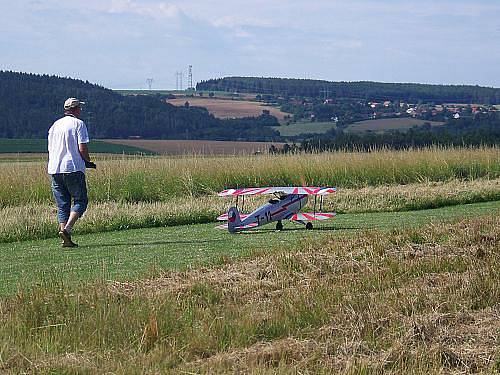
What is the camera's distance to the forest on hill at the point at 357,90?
9462cm

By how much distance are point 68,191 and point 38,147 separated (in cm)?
4640

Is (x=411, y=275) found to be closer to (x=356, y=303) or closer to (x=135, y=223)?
(x=356, y=303)

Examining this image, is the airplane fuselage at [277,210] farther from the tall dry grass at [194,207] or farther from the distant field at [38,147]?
the distant field at [38,147]

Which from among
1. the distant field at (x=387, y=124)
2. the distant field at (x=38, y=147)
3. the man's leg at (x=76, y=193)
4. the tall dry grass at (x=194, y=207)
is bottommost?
the distant field at (x=38, y=147)

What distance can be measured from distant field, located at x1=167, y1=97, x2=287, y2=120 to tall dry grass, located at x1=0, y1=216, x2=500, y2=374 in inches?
2633

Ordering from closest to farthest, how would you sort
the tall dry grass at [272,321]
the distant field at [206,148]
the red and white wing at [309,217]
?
the tall dry grass at [272,321]
the red and white wing at [309,217]
the distant field at [206,148]

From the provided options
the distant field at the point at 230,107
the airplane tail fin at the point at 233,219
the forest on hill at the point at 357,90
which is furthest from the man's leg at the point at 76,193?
Answer: the forest on hill at the point at 357,90

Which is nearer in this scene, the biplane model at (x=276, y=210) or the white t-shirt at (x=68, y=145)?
the white t-shirt at (x=68, y=145)

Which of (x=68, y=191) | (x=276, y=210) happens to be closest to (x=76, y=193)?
(x=68, y=191)

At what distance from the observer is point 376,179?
1006 inches

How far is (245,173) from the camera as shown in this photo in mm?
24719

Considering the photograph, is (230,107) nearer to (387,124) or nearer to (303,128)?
(303,128)

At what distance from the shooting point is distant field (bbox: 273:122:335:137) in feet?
228

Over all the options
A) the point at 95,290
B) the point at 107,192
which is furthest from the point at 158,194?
the point at 95,290
